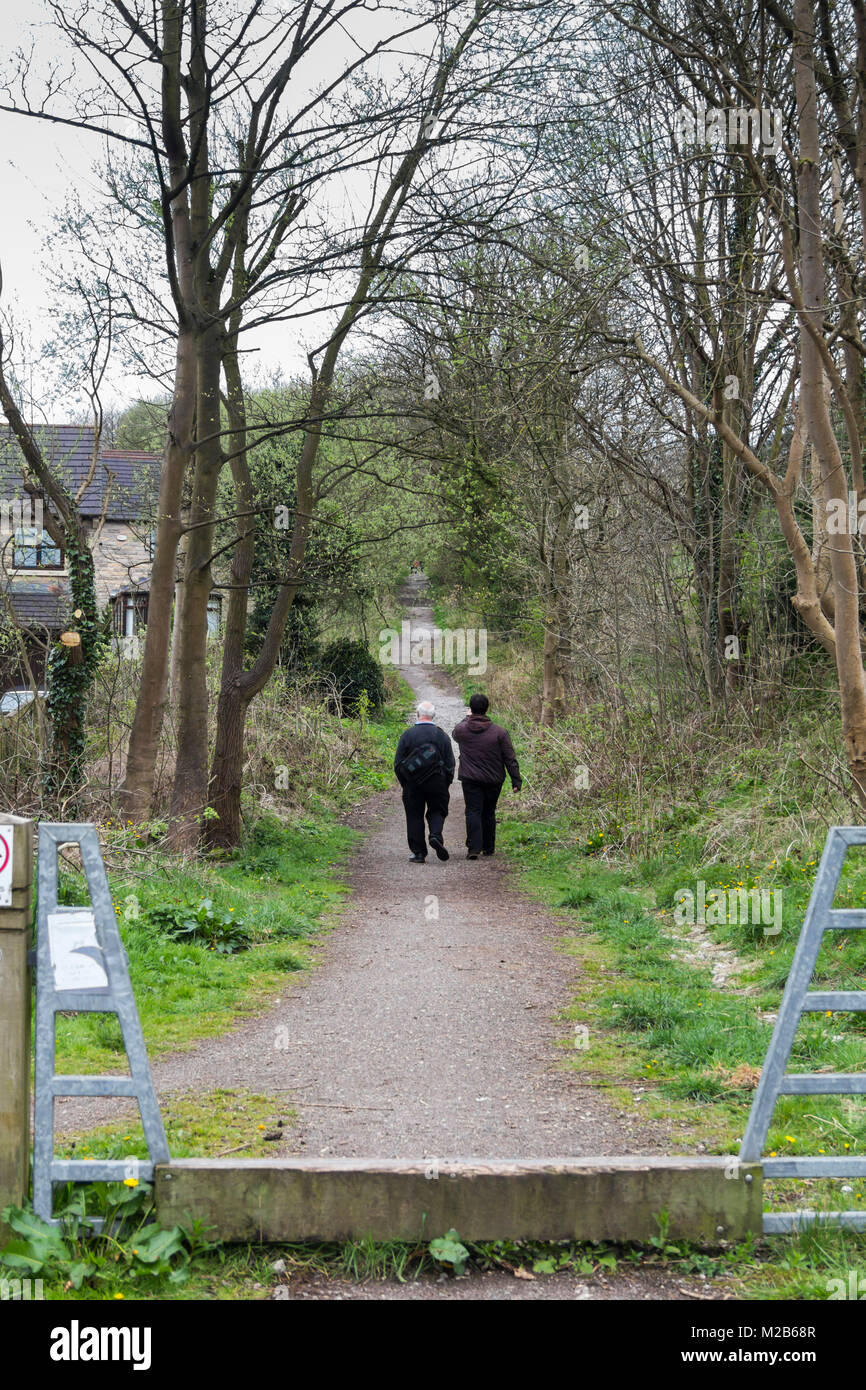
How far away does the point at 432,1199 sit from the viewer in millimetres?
3732

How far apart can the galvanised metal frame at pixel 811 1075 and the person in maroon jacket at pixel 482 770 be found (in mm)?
10040

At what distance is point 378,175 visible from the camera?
1349cm

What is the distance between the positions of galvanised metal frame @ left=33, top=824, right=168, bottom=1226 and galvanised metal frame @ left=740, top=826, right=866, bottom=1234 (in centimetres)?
197

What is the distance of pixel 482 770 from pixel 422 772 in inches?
32.1

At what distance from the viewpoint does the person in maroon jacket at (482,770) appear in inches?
546

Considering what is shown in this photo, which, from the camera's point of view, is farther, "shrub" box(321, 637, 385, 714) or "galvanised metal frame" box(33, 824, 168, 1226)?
"shrub" box(321, 637, 385, 714)

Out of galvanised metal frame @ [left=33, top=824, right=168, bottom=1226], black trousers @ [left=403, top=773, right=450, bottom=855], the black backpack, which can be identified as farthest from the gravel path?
black trousers @ [left=403, top=773, right=450, bottom=855]

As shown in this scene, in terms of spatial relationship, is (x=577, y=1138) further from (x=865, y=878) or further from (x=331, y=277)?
(x=331, y=277)

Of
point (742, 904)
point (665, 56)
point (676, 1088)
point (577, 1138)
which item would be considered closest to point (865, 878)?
point (742, 904)

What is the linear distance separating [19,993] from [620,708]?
1176cm

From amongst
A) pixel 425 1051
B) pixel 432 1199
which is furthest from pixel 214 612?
pixel 432 1199

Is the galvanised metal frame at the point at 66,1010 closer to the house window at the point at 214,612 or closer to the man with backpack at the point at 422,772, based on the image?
the man with backpack at the point at 422,772

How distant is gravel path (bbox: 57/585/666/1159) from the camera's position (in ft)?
15.7

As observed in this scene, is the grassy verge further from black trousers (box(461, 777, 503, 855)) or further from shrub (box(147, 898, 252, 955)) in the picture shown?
black trousers (box(461, 777, 503, 855))
